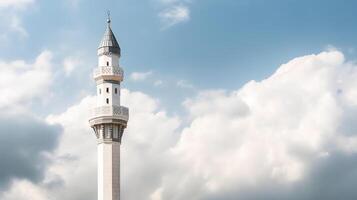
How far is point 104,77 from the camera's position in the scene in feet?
263

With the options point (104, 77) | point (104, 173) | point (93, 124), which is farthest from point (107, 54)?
point (104, 173)

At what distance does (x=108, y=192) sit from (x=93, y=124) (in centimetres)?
743

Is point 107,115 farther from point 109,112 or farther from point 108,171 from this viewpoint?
point 108,171

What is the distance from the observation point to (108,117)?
79.2 m

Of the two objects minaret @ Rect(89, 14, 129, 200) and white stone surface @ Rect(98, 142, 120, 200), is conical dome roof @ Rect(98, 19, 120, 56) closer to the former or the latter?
minaret @ Rect(89, 14, 129, 200)

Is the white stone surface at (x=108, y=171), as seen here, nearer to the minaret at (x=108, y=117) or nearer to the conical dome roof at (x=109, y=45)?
the minaret at (x=108, y=117)

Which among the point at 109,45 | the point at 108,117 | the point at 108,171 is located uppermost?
the point at 109,45

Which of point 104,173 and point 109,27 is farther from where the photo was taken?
point 109,27

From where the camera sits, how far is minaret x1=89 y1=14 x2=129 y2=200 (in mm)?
77812

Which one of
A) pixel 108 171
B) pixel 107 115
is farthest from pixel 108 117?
pixel 108 171

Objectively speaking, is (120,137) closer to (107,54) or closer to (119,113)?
(119,113)

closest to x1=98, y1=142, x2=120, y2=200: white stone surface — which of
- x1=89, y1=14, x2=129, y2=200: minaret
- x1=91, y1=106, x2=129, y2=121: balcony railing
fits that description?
x1=89, y1=14, x2=129, y2=200: minaret

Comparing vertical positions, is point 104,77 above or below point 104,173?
above

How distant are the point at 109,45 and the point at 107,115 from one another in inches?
305
